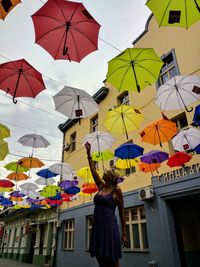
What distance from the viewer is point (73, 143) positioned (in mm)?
18156

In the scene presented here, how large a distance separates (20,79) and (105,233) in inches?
202

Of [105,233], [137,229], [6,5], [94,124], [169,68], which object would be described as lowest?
[105,233]

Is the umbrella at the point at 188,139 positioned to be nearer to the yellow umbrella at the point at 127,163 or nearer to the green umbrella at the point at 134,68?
the yellow umbrella at the point at 127,163

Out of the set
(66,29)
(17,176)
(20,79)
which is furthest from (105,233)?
(17,176)

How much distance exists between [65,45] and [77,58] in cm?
39

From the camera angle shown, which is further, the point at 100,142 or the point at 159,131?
the point at 100,142

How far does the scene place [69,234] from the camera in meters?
14.8

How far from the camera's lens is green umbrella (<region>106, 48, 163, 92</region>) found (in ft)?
18.6

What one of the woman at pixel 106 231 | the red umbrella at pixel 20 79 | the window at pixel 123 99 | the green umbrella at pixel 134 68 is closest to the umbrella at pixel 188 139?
the green umbrella at pixel 134 68

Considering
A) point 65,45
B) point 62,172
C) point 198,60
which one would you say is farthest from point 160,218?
point 65,45

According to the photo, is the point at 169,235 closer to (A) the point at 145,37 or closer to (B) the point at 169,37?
(B) the point at 169,37

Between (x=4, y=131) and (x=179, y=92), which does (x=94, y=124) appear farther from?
(x=179, y=92)

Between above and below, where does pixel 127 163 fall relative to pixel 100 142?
below

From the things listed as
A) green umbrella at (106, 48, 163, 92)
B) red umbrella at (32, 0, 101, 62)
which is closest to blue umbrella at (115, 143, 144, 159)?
green umbrella at (106, 48, 163, 92)
